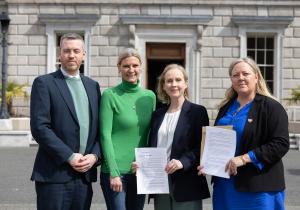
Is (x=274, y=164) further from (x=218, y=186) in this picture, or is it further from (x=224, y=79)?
(x=224, y=79)

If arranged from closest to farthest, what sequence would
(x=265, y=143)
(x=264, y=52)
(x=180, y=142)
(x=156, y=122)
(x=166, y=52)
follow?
(x=265, y=143) < (x=180, y=142) < (x=156, y=122) < (x=166, y=52) < (x=264, y=52)

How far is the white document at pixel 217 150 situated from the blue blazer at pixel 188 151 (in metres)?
0.15

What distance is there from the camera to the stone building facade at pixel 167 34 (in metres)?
17.8

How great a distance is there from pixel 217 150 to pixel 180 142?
338 mm

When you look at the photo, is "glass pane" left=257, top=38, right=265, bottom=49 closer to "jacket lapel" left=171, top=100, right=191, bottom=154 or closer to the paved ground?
the paved ground

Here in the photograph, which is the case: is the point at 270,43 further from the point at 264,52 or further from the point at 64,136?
the point at 64,136

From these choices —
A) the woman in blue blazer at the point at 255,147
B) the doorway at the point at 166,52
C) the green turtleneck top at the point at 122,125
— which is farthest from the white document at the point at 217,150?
the doorway at the point at 166,52

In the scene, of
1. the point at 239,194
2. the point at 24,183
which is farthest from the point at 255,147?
the point at 24,183

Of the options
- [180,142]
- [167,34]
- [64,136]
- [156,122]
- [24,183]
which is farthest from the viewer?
[167,34]

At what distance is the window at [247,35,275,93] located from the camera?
59.8ft

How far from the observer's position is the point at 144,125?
454 cm

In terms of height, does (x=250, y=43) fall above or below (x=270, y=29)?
below

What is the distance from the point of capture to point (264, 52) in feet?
60.0

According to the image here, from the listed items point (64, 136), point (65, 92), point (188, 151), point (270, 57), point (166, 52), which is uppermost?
point (166, 52)
